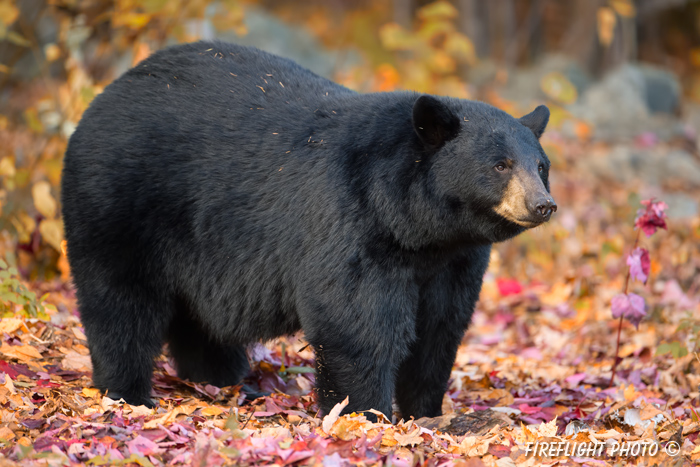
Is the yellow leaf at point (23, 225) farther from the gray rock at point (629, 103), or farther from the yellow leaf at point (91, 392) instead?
the gray rock at point (629, 103)

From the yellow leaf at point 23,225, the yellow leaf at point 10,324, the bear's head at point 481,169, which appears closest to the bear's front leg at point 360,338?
the bear's head at point 481,169

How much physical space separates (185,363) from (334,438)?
161cm

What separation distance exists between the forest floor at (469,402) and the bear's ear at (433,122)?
1.37 meters

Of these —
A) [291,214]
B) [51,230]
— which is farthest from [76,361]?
[291,214]

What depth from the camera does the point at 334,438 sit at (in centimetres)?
341

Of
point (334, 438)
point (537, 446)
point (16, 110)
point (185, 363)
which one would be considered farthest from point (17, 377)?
point (16, 110)

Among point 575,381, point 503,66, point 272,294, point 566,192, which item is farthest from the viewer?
point 503,66


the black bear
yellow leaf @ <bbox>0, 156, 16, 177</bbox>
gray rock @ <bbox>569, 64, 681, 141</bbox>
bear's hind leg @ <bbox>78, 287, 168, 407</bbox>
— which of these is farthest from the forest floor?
gray rock @ <bbox>569, 64, 681, 141</bbox>

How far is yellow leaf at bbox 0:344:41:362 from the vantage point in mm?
4273

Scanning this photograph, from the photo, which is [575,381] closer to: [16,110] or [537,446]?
[537,446]

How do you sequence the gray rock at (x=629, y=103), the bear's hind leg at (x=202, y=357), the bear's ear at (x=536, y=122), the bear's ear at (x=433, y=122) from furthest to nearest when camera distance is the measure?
the gray rock at (x=629, y=103), the bear's hind leg at (x=202, y=357), the bear's ear at (x=536, y=122), the bear's ear at (x=433, y=122)

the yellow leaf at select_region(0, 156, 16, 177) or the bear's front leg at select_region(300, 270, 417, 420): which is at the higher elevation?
the yellow leaf at select_region(0, 156, 16, 177)

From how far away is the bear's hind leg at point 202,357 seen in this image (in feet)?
15.1

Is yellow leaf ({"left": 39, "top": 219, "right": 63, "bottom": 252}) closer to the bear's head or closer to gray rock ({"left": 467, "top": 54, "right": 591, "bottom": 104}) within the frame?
the bear's head
